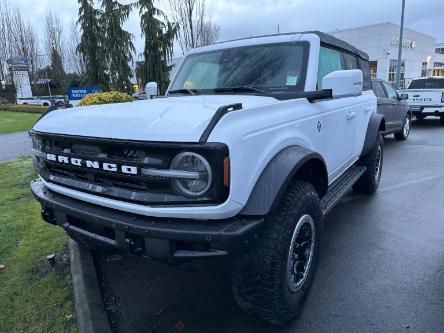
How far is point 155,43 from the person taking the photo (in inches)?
628

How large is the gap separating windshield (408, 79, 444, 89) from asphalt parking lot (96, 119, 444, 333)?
1117 centimetres

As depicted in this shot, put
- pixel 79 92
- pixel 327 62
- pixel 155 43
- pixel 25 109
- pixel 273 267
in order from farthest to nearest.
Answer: pixel 25 109, pixel 155 43, pixel 79 92, pixel 327 62, pixel 273 267

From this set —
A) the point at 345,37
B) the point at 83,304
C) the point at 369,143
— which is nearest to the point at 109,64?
the point at 369,143

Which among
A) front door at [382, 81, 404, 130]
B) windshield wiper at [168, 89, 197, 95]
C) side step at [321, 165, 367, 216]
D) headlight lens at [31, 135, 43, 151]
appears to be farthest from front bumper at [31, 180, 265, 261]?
front door at [382, 81, 404, 130]

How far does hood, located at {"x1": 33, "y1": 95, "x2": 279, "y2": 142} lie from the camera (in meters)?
2.01

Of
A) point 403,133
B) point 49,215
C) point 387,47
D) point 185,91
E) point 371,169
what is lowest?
point 403,133

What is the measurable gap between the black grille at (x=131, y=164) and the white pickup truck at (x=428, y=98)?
13.9 metres

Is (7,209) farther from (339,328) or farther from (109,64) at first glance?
(109,64)

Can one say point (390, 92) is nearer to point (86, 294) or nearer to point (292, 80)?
point (292, 80)

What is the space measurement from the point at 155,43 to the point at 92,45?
430cm

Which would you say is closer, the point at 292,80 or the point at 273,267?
the point at 273,267

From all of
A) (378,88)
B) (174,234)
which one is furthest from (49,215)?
(378,88)

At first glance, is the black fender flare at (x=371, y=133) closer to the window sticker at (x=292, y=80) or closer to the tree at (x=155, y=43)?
the window sticker at (x=292, y=80)

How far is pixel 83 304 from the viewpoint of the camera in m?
2.74
